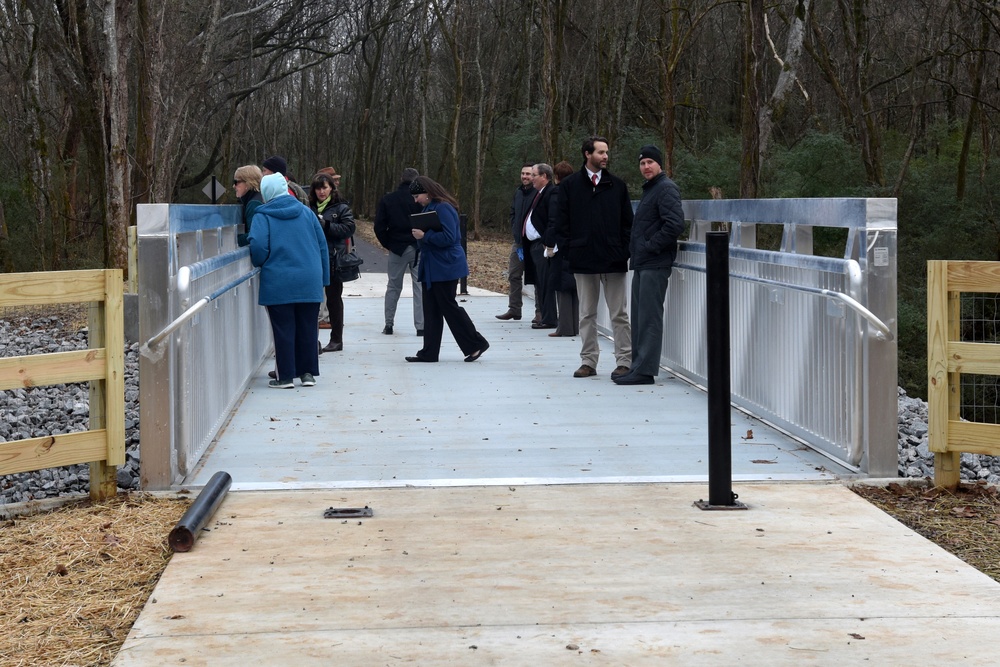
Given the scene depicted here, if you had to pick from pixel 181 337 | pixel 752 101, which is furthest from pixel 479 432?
pixel 752 101

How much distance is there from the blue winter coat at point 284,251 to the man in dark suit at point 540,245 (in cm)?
433

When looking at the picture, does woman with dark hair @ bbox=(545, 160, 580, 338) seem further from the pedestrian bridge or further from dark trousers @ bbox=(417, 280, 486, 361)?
the pedestrian bridge

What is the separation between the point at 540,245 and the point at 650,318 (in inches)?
188

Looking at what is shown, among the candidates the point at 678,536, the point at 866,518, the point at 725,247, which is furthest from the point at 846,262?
the point at 678,536

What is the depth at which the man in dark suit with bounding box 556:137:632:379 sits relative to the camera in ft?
36.3

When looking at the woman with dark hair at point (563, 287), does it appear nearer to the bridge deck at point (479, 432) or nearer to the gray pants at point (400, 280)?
the gray pants at point (400, 280)

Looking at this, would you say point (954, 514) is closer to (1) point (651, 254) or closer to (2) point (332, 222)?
(1) point (651, 254)

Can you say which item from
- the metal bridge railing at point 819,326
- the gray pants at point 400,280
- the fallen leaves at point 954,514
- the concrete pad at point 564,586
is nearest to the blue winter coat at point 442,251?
the gray pants at point 400,280

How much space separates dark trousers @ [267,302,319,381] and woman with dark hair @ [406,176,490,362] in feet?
5.33

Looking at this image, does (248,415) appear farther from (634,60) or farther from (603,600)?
(634,60)

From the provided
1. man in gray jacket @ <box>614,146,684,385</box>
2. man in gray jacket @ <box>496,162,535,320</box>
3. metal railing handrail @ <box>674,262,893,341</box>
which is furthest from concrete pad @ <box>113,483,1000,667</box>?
man in gray jacket @ <box>496,162,535,320</box>

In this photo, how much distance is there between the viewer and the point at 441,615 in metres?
4.73

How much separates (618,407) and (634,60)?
36807 mm

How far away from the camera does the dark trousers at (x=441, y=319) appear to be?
12305 millimetres
